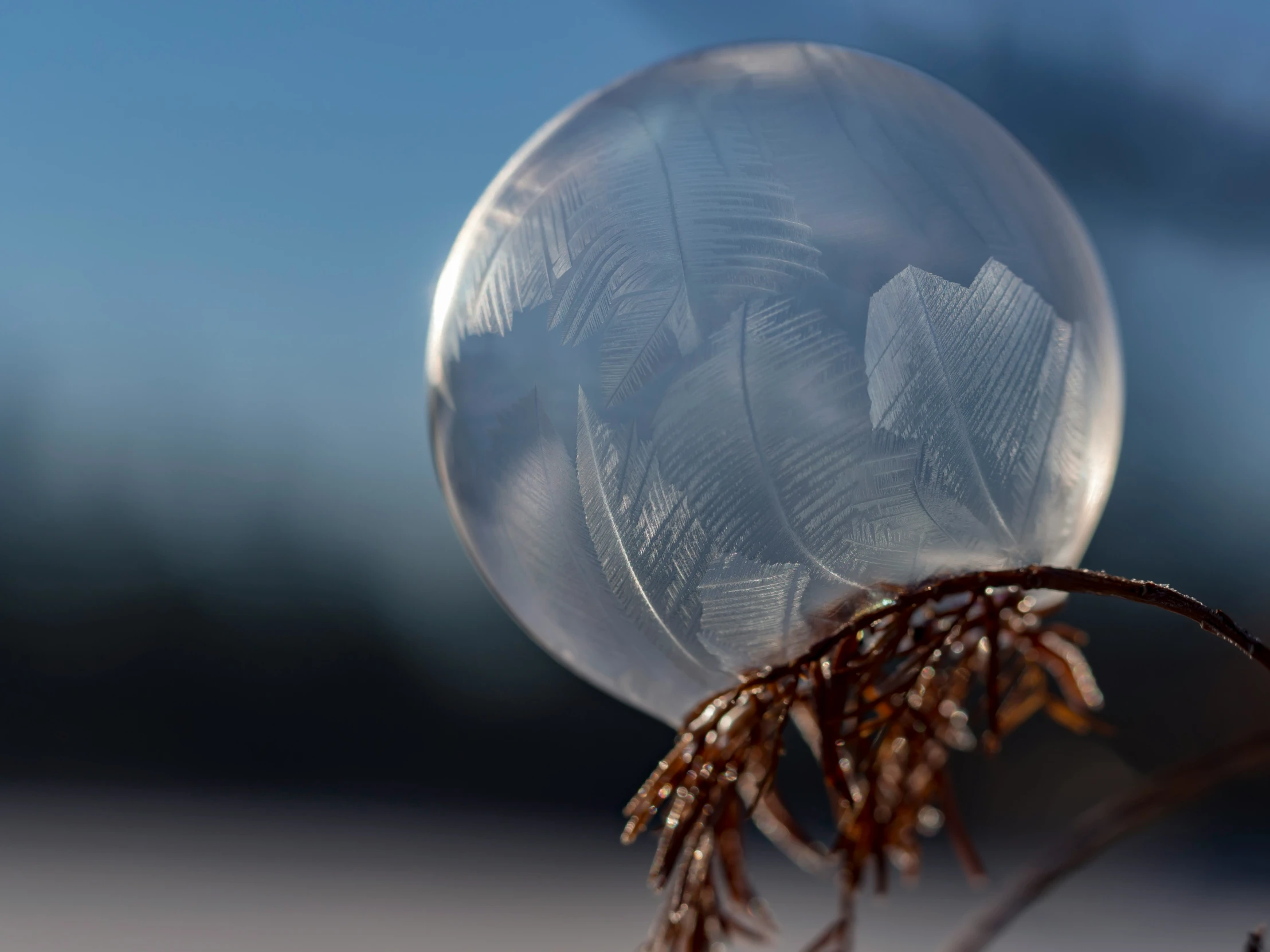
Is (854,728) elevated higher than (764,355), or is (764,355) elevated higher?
(764,355)

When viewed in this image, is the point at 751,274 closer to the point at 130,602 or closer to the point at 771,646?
the point at 771,646

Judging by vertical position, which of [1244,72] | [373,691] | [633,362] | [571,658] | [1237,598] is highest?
[1244,72]

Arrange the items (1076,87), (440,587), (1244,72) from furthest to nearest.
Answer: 1. (440,587)
2. (1076,87)
3. (1244,72)

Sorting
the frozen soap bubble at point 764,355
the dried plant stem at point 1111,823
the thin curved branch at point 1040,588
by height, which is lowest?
the dried plant stem at point 1111,823

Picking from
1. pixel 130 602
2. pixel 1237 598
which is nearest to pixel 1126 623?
pixel 1237 598

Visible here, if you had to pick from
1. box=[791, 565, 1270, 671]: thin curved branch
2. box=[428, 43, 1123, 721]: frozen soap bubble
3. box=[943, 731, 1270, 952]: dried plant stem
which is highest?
box=[428, 43, 1123, 721]: frozen soap bubble

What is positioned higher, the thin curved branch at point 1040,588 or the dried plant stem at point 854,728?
the thin curved branch at point 1040,588
